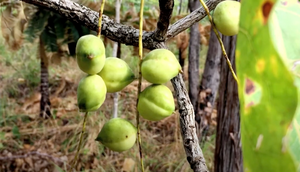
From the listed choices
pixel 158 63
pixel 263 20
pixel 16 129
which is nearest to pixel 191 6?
pixel 16 129

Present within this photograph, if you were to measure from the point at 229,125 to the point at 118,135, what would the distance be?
1.06 metres

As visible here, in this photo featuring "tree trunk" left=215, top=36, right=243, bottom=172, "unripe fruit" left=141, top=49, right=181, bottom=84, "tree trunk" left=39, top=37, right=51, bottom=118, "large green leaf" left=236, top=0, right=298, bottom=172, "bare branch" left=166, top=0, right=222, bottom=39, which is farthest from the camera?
"tree trunk" left=39, top=37, right=51, bottom=118

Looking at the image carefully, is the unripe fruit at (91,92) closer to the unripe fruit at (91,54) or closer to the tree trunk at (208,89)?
the unripe fruit at (91,54)

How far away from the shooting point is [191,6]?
2.08 m

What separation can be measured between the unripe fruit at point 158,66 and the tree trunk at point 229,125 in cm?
102

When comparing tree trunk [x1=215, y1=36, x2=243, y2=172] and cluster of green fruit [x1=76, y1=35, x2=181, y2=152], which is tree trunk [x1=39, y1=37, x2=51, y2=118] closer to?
tree trunk [x1=215, y1=36, x2=243, y2=172]

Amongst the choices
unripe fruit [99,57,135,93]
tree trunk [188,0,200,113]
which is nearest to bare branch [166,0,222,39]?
unripe fruit [99,57,135,93]

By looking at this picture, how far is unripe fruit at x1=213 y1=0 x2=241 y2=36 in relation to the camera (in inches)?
15.3

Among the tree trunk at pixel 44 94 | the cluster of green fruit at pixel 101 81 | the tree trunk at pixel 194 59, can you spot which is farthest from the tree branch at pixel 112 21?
the tree trunk at pixel 44 94

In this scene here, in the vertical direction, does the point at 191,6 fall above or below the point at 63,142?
above

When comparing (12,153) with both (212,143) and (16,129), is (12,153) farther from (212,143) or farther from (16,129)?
(212,143)

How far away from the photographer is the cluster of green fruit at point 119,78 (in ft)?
1.14

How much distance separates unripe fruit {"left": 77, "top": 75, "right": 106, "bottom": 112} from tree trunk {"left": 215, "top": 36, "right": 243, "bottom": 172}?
1043 mm

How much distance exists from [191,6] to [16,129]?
1559 millimetres
